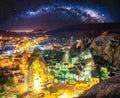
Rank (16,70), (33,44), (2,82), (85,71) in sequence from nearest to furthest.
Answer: (85,71) → (2,82) → (16,70) → (33,44)

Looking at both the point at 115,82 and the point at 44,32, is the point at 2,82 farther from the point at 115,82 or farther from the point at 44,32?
the point at 115,82

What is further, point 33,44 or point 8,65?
point 33,44

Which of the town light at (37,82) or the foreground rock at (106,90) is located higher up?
the foreground rock at (106,90)

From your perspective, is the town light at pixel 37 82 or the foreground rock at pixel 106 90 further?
the town light at pixel 37 82

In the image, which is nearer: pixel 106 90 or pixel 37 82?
pixel 106 90

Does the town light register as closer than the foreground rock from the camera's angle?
No

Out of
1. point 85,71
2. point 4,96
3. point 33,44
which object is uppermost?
point 33,44

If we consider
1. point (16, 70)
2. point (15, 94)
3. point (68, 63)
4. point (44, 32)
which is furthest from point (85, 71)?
point (44, 32)

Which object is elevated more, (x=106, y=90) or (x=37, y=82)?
(x=106, y=90)

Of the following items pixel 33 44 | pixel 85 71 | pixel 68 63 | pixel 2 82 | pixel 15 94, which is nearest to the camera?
pixel 15 94

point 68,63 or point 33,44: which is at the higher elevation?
point 33,44

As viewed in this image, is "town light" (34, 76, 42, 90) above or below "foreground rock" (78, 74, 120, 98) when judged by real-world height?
below
